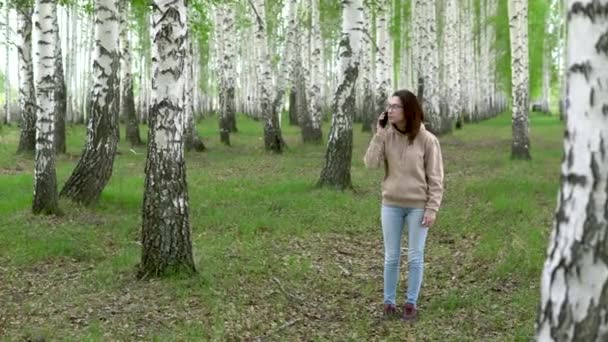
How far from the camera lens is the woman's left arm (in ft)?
18.5

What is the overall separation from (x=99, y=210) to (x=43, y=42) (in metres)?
2.54

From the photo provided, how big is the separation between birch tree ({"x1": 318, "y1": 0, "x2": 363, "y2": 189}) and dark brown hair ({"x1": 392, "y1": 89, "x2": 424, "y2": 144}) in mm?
6095

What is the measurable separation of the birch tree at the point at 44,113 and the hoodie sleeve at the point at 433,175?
219 inches

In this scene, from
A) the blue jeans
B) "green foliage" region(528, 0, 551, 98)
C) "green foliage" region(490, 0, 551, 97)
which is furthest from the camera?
"green foliage" region(528, 0, 551, 98)

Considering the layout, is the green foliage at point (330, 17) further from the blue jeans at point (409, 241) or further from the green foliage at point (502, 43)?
the blue jeans at point (409, 241)

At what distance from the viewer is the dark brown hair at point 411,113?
220 inches

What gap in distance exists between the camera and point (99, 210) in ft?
33.4

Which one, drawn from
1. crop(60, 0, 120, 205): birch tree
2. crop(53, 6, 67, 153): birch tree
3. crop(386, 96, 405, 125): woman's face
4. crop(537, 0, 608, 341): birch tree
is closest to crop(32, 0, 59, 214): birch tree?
crop(60, 0, 120, 205): birch tree

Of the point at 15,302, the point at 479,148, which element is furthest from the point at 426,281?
the point at 479,148

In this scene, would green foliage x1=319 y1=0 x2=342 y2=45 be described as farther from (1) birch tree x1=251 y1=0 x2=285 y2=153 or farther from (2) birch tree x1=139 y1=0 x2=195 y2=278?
(2) birch tree x1=139 y1=0 x2=195 y2=278

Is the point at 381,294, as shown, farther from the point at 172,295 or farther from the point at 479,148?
the point at 479,148

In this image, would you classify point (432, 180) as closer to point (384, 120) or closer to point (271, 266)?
point (384, 120)

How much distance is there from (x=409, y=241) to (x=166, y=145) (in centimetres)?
238

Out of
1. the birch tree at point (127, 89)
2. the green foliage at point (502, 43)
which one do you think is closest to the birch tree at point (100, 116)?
the birch tree at point (127, 89)
